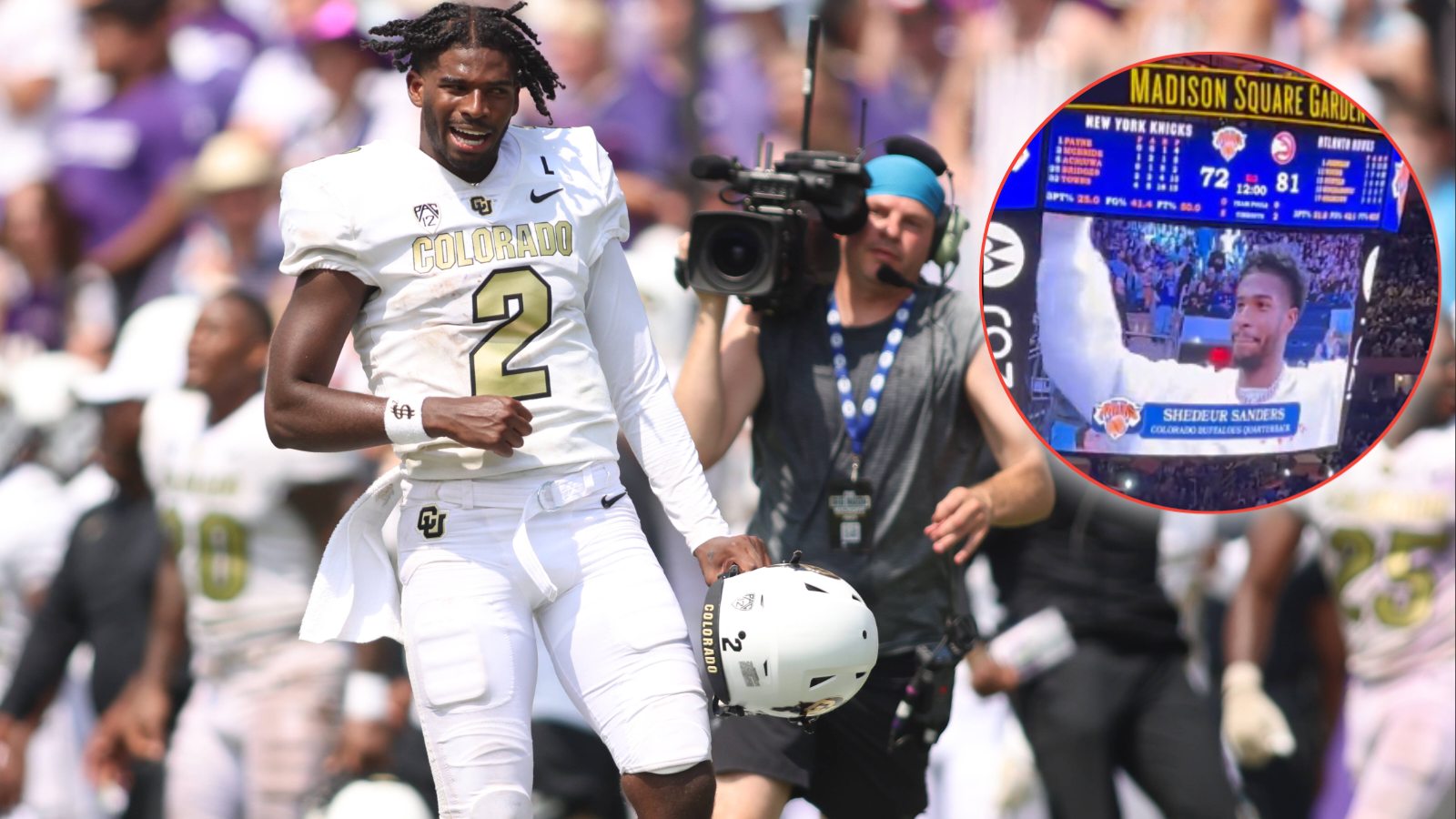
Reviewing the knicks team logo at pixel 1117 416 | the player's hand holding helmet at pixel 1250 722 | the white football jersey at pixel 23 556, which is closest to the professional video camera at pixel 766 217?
the knicks team logo at pixel 1117 416

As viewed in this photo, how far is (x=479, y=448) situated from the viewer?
179 inches

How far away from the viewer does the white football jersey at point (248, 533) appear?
795 centimetres

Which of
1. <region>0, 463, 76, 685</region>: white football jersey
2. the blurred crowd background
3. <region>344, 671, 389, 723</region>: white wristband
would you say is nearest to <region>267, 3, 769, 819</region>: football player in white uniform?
the blurred crowd background

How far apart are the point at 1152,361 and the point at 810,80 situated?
108cm

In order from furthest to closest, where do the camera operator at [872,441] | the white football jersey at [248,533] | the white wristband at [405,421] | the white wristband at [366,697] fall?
the white football jersey at [248,533] < the white wristband at [366,697] < the camera operator at [872,441] < the white wristband at [405,421]

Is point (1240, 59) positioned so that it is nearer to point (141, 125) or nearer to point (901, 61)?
point (901, 61)

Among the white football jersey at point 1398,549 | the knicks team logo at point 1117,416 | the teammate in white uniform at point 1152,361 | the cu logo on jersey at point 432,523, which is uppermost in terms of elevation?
the teammate in white uniform at point 1152,361

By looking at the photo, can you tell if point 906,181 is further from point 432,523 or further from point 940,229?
point 432,523

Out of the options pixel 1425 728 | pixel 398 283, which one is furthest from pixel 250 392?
pixel 1425 728

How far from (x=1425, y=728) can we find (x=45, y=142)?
7.01 meters

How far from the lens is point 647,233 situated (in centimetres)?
902

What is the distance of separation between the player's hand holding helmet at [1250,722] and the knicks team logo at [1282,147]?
2.50 m

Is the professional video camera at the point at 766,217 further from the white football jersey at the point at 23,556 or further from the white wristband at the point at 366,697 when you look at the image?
the white football jersey at the point at 23,556

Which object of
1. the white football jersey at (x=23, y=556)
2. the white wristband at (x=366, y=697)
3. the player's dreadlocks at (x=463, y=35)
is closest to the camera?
the player's dreadlocks at (x=463, y=35)
